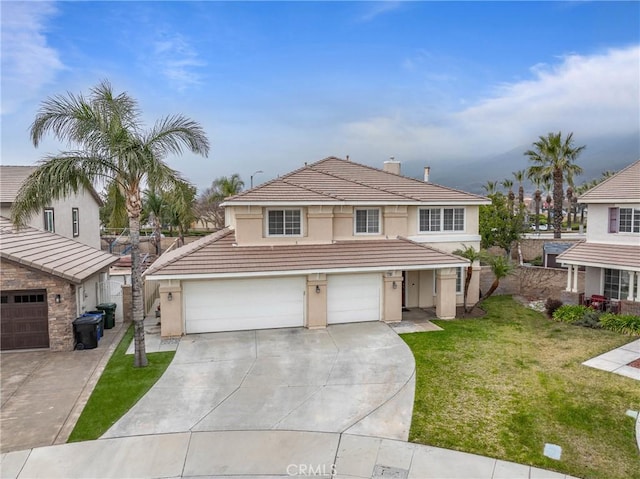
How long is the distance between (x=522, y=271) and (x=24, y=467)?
78.8 ft

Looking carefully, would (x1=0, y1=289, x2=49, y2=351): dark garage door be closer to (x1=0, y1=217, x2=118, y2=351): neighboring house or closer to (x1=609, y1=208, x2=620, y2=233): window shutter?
(x1=0, y1=217, x2=118, y2=351): neighboring house

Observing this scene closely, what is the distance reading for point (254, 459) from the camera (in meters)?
8.12

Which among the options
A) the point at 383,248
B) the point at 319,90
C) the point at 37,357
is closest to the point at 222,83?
the point at 319,90

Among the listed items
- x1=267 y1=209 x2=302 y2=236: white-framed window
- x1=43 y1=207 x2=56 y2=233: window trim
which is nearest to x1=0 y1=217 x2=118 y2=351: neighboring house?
x1=267 y1=209 x2=302 y2=236: white-framed window

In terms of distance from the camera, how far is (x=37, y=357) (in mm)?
13656

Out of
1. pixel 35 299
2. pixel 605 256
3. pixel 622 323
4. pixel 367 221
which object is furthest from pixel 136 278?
pixel 605 256

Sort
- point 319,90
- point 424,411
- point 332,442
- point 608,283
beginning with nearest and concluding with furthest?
1. point 332,442
2. point 424,411
3. point 608,283
4. point 319,90

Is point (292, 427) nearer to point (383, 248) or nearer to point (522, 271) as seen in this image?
point (383, 248)

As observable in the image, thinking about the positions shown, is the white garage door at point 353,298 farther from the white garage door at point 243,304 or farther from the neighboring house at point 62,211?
the neighboring house at point 62,211

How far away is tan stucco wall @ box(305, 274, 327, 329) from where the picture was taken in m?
16.9

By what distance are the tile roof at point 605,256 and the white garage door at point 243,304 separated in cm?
1303

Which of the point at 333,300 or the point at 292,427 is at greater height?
the point at 333,300

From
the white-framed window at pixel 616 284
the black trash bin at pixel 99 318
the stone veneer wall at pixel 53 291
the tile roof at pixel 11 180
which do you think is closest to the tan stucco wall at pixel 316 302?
the black trash bin at pixel 99 318

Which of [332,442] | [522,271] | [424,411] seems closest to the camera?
[332,442]
